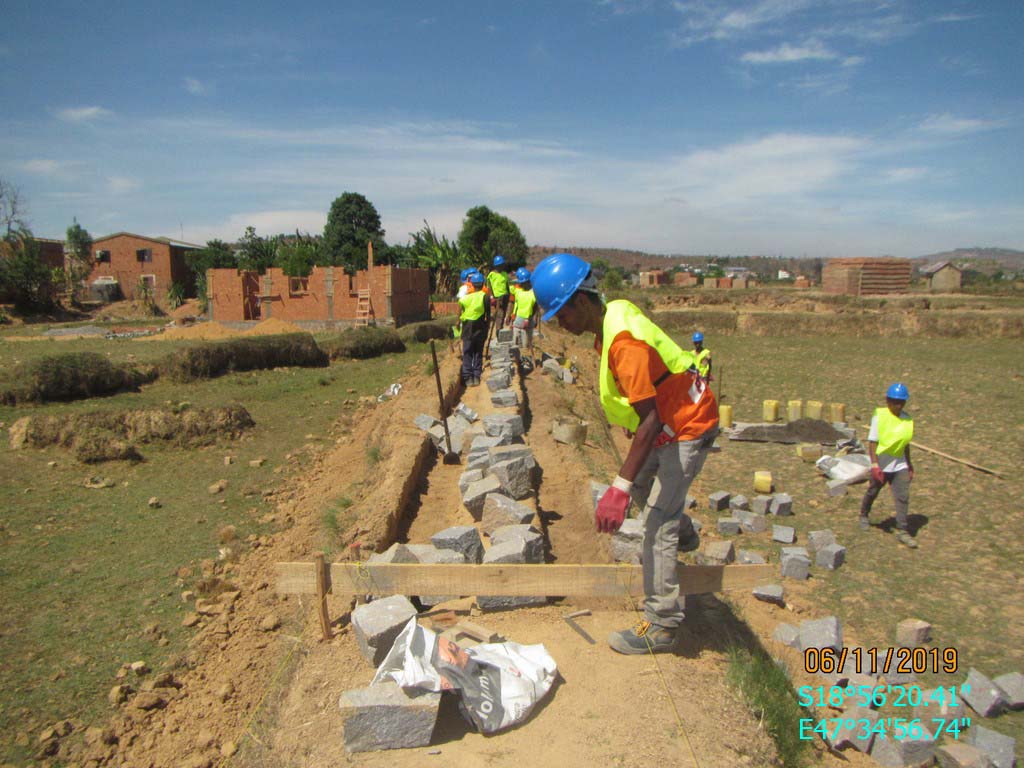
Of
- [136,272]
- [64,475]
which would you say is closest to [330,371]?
[64,475]

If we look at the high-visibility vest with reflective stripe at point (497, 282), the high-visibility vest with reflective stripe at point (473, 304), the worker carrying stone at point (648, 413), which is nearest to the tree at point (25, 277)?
the high-visibility vest with reflective stripe at point (497, 282)

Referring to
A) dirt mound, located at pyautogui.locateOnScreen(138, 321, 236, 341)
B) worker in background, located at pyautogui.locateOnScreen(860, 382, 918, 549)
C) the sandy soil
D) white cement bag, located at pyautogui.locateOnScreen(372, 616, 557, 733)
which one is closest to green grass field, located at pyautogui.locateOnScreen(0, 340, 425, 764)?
the sandy soil

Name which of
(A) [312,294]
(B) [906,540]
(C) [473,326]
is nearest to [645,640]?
(B) [906,540]

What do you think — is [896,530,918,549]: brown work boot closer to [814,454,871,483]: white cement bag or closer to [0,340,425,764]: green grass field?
[814,454,871,483]: white cement bag

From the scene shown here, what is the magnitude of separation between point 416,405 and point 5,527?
4.96 m

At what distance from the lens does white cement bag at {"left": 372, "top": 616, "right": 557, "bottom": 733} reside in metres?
2.77

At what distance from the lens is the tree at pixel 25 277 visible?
3375 centimetres

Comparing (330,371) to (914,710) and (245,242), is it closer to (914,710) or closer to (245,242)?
(914,710)

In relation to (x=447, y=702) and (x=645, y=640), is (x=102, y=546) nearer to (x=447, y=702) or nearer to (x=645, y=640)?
(x=447, y=702)

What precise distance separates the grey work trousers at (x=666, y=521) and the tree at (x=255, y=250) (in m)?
40.9

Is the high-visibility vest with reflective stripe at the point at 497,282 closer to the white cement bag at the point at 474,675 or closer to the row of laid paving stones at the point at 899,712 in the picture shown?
the row of laid paving stones at the point at 899,712

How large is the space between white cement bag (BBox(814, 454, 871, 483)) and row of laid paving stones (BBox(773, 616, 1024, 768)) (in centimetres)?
355

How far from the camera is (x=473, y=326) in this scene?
10477mm

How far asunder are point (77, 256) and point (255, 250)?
12.4m
